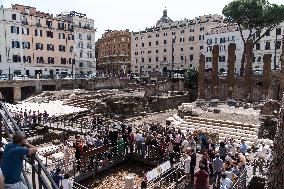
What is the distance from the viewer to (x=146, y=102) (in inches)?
1806

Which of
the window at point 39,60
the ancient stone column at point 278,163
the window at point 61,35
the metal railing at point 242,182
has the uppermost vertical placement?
the window at point 61,35

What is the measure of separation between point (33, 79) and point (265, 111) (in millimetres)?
35116

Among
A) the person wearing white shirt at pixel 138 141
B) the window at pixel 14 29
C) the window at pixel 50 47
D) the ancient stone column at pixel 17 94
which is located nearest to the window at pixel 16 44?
the window at pixel 14 29

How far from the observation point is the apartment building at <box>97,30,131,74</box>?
85812 mm

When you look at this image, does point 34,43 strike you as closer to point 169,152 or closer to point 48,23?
point 48,23

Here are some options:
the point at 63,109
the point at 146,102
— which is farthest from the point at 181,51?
the point at 63,109

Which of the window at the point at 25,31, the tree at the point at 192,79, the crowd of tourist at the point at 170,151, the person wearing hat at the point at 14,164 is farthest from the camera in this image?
the window at the point at 25,31

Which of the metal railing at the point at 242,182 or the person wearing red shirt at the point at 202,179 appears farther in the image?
the metal railing at the point at 242,182

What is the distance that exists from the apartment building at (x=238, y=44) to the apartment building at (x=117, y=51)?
2521 centimetres

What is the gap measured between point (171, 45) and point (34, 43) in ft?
110

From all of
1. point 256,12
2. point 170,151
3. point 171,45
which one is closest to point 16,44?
point 171,45

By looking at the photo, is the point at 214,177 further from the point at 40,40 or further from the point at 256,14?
the point at 40,40

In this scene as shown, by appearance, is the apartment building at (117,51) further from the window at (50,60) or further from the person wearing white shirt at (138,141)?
the person wearing white shirt at (138,141)

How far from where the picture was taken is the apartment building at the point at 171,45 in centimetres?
7081
